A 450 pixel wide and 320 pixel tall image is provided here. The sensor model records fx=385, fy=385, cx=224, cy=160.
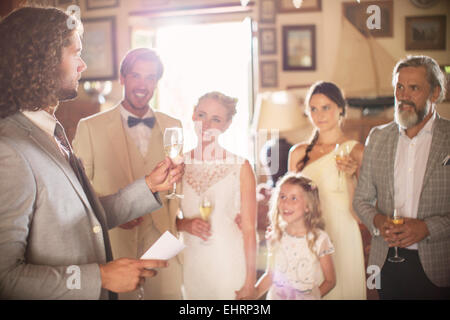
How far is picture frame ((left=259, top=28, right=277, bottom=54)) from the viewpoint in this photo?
1.81m

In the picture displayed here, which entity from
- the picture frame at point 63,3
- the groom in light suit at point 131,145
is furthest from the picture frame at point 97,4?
the groom in light suit at point 131,145

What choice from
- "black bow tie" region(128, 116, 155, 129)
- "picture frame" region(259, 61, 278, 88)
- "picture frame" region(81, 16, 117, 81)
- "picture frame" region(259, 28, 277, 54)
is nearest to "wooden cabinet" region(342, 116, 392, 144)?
"picture frame" region(259, 61, 278, 88)

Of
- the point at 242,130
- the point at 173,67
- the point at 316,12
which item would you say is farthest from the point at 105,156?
the point at 316,12

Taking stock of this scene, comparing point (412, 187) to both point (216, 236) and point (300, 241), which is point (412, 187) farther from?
point (216, 236)

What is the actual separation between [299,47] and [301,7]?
0.19m

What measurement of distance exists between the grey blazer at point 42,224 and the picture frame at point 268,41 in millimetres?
1013

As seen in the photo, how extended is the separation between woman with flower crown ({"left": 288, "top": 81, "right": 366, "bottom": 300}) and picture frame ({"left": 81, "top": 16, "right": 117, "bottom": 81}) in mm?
954

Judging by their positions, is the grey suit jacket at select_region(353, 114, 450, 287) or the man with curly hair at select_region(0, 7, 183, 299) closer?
the man with curly hair at select_region(0, 7, 183, 299)

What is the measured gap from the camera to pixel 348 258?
1.79 metres

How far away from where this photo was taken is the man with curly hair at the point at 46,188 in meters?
1.30

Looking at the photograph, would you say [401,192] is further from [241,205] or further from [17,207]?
[17,207]

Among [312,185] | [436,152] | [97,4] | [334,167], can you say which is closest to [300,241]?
[312,185]

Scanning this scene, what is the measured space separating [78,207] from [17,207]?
20 cm

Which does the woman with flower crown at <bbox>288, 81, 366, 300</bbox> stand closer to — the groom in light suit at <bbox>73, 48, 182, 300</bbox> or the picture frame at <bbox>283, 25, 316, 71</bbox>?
the picture frame at <bbox>283, 25, 316, 71</bbox>
